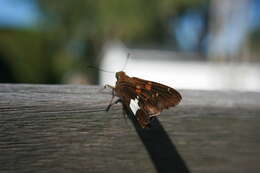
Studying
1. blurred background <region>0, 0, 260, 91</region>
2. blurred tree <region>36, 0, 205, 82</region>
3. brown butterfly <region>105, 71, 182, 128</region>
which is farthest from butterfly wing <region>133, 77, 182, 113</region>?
blurred tree <region>36, 0, 205, 82</region>

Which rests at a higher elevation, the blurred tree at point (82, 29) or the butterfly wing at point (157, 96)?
the blurred tree at point (82, 29)

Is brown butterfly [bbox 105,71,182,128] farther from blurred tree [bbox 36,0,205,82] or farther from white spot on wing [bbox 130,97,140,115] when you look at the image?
blurred tree [bbox 36,0,205,82]

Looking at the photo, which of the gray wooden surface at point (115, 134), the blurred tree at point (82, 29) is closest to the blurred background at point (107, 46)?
the blurred tree at point (82, 29)

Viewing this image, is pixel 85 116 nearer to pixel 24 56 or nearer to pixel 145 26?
pixel 24 56

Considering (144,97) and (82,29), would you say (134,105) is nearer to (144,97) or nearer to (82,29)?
(144,97)

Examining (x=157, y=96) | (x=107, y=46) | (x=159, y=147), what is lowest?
(x=159, y=147)

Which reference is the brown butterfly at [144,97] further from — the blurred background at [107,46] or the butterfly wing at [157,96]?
the blurred background at [107,46]

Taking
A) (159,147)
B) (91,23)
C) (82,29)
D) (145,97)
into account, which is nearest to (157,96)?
(145,97)
